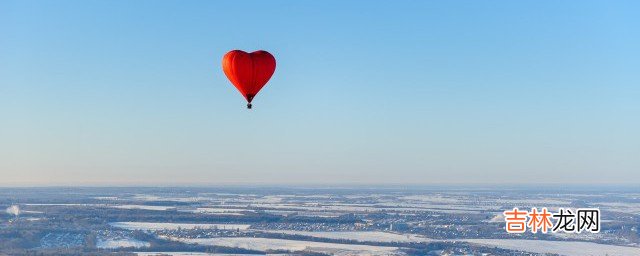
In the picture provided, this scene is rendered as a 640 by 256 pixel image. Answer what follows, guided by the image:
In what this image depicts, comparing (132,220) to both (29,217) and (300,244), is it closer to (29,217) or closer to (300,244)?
(29,217)

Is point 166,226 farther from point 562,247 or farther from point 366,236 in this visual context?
point 562,247

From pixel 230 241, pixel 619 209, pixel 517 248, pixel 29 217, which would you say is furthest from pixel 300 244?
pixel 619 209

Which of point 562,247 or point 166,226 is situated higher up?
point 166,226

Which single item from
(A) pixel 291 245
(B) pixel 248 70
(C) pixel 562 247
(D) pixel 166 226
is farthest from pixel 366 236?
(B) pixel 248 70

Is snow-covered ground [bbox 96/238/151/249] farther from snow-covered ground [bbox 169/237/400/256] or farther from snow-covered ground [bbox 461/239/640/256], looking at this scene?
snow-covered ground [bbox 461/239/640/256]

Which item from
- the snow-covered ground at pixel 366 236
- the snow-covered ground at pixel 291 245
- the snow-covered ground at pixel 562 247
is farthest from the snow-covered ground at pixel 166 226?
the snow-covered ground at pixel 562 247

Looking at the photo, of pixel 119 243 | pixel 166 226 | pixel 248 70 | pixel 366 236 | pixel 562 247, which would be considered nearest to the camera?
pixel 248 70
